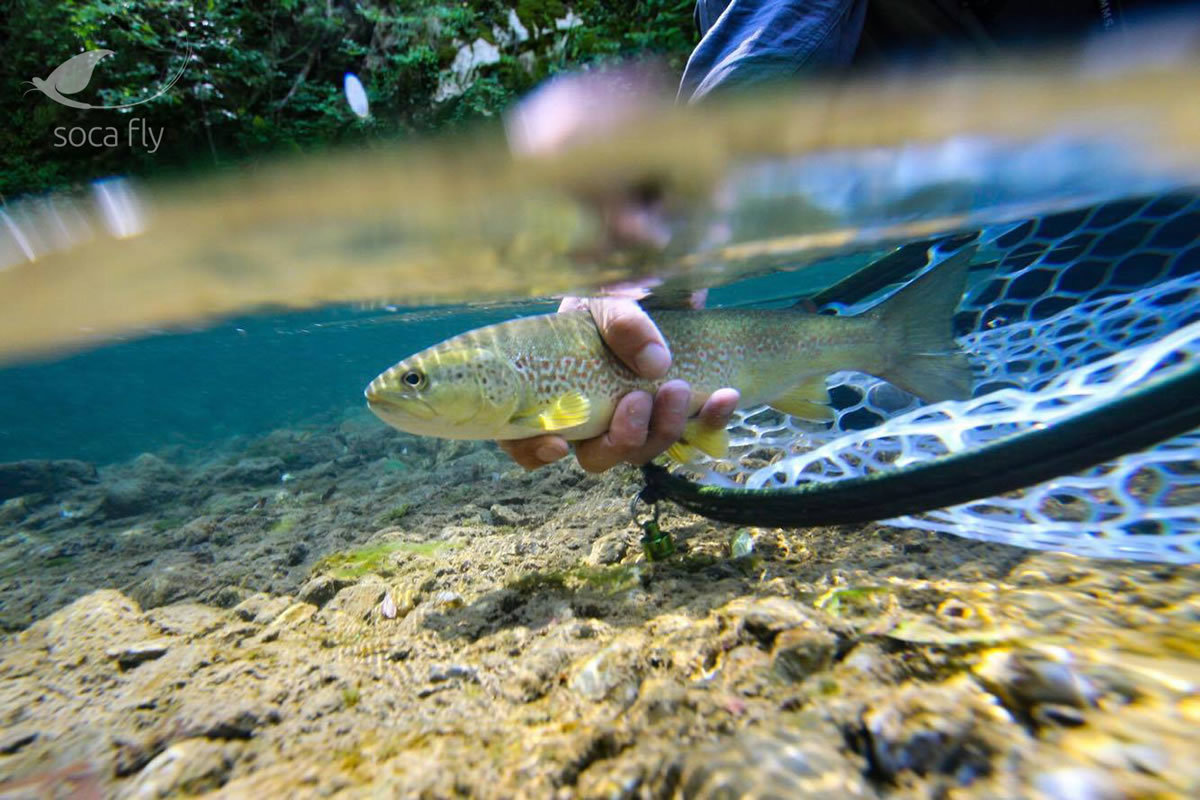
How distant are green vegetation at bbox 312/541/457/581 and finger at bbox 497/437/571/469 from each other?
966 mm

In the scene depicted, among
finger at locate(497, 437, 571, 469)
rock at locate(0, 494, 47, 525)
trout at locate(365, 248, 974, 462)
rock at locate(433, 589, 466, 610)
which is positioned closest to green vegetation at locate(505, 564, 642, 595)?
rock at locate(433, 589, 466, 610)

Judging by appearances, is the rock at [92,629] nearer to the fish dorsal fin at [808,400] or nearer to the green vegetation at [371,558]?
the green vegetation at [371,558]

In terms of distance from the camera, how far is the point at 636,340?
2.75 m

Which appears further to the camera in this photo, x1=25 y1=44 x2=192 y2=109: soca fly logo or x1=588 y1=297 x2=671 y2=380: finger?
x1=25 y1=44 x2=192 y2=109: soca fly logo

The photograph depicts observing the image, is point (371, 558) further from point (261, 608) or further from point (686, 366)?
point (686, 366)

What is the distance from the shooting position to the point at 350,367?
38.5 metres

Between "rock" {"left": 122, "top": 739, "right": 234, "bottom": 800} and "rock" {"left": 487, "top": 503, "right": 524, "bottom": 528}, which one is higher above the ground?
"rock" {"left": 122, "top": 739, "right": 234, "bottom": 800}

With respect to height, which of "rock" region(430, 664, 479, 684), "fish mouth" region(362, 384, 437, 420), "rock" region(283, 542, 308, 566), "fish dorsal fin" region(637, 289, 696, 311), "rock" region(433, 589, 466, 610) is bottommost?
"rock" region(283, 542, 308, 566)

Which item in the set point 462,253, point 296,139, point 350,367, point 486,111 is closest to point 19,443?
point 350,367

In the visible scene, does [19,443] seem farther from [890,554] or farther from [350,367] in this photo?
[890,554]

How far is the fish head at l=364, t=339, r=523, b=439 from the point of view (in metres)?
2.55

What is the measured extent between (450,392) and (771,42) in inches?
116

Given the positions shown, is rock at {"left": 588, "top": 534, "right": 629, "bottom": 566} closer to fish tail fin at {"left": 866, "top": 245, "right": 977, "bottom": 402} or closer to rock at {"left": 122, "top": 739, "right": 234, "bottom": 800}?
rock at {"left": 122, "top": 739, "right": 234, "bottom": 800}

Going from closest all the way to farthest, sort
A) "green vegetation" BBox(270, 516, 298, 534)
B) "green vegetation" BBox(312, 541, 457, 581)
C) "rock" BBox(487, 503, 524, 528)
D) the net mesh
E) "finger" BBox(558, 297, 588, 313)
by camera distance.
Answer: the net mesh, "green vegetation" BBox(312, 541, 457, 581), "finger" BBox(558, 297, 588, 313), "rock" BBox(487, 503, 524, 528), "green vegetation" BBox(270, 516, 298, 534)
